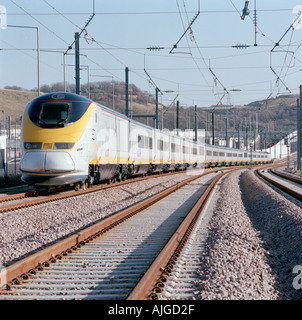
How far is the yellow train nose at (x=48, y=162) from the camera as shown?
14.7 meters

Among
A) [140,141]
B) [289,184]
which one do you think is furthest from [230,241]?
[289,184]

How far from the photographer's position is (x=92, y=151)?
54.2 ft

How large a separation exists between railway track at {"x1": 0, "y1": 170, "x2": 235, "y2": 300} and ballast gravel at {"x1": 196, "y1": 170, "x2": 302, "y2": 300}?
0.56 metres

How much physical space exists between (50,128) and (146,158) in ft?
43.3

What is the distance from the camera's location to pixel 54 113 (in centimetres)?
1552

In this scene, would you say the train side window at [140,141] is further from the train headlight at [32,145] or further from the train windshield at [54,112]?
the train headlight at [32,145]

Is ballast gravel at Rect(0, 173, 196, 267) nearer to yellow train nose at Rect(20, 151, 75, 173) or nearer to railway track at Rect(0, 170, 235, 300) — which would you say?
railway track at Rect(0, 170, 235, 300)

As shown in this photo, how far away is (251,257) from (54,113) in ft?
32.8

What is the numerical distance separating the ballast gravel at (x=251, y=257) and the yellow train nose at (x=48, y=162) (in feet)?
16.5

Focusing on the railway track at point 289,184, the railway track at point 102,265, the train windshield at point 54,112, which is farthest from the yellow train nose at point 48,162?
the railway track at point 289,184

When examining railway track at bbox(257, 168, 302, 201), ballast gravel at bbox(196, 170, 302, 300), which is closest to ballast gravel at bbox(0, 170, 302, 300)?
ballast gravel at bbox(196, 170, 302, 300)

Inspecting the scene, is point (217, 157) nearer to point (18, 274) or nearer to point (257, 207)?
point (257, 207)

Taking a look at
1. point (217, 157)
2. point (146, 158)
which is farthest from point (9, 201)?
point (217, 157)

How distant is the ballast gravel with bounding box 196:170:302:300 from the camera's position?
5.43 metres
